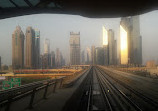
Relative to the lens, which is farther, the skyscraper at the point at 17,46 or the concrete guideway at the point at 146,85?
the skyscraper at the point at 17,46

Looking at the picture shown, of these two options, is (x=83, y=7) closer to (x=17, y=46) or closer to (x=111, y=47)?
(x=17, y=46)

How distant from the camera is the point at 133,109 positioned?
29.4 feet

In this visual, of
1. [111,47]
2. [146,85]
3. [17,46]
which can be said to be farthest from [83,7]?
[111,47]

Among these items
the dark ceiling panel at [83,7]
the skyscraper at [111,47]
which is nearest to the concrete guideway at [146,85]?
the dark ceiling panel at [83,7]

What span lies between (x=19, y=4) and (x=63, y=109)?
572cm

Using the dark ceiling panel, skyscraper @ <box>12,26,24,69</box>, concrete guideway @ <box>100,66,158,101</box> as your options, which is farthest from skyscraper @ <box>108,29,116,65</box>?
the dark ceiling panel

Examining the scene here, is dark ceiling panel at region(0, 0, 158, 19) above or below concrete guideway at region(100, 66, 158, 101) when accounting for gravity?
above

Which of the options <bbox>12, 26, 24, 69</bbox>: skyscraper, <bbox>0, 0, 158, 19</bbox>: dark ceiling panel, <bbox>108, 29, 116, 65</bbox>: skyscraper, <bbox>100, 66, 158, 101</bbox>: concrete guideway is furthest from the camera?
<bbox>108, 29, 116, 65</bbox>: skyscraper

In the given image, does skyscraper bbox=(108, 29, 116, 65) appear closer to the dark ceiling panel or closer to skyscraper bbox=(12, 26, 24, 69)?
skyscraper bbox=(12, 26, 24, 69)

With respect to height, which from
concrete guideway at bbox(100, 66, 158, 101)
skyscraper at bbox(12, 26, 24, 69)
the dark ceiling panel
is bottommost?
concrete guideway at bbox(100, 66, 158, 101)

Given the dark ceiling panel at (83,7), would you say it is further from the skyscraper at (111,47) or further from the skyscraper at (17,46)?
the skyscraper at (111,47)

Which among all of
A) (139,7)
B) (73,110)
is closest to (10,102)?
(73,110)

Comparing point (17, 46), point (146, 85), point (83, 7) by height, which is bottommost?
point (146, 85)

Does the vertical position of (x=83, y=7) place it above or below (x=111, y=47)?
below
